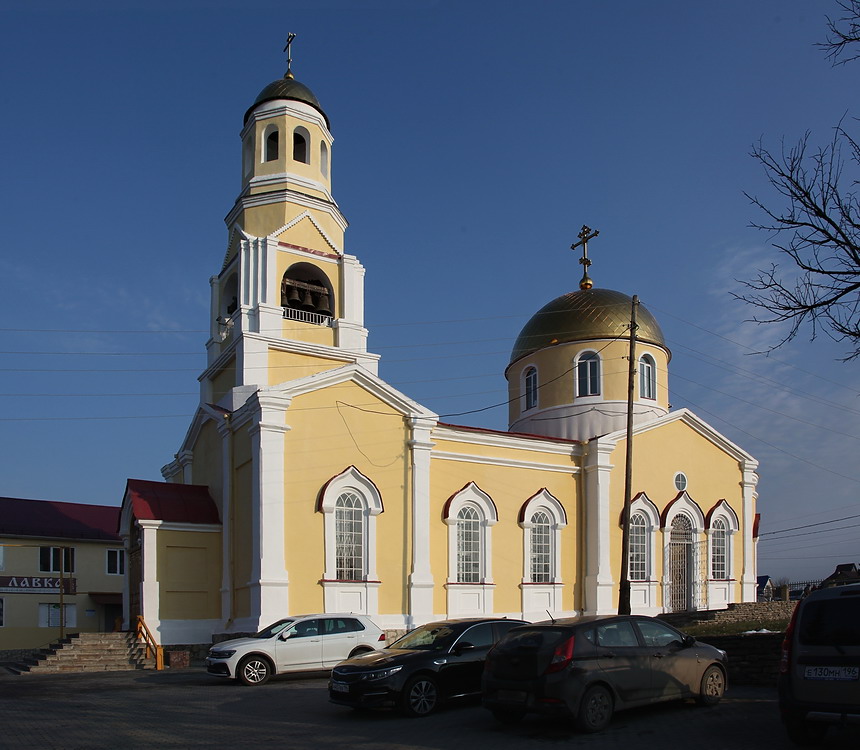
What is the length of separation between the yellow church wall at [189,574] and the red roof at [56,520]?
38.7 feet

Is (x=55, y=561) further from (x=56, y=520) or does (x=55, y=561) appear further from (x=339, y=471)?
(x=339, y=471)

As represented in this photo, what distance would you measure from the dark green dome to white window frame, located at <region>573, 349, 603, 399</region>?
37.6ft

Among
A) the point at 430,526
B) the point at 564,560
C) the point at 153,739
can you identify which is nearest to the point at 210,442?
the point at 430,526

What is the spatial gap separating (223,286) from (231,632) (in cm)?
998

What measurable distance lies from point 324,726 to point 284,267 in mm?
15261

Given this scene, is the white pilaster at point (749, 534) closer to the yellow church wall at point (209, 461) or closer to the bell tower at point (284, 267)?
the bell tower at point (284, 267)

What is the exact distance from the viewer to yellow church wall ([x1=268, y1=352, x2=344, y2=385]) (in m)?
24.0

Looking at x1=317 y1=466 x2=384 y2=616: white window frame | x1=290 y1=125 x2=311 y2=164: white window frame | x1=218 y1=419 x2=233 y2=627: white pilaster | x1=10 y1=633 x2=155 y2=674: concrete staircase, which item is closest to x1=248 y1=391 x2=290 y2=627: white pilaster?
x1=317 y1=466 x2=384 y2=616: white window frame

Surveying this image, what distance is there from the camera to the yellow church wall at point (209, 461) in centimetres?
2406

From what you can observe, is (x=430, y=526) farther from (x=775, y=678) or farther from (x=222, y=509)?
(x=775, y=678)

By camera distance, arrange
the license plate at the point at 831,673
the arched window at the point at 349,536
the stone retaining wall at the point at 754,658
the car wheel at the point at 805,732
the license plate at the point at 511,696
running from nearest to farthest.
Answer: the license plate at the point at 831,673 < the car wheel at the point at 805,732 < the license plate at the point at 511,696 < the stone retaining wall at the point at 754,658 < the arched window at the point at 349,536

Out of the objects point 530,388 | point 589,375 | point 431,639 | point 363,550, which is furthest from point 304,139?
point 431,639

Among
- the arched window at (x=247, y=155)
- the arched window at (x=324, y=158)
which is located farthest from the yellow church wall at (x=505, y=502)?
the arched window at (x=247, y=155)

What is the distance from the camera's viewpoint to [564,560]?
2650 cm
